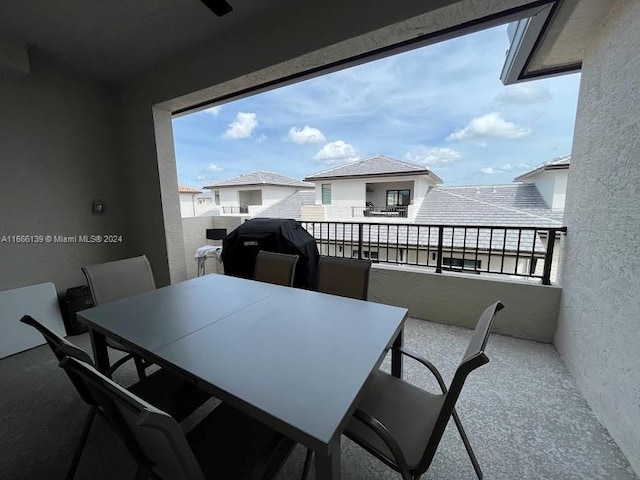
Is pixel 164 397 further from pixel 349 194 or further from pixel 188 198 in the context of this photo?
pixel 188 198

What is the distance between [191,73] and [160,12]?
1.89 ft

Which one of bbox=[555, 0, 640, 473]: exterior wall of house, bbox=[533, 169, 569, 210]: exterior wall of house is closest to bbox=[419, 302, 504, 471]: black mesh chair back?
bbox=[555, 0, 640, 473]: exterior wall of house

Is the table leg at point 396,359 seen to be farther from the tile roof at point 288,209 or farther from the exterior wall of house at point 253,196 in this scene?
the exterior wall of house at point 253,196

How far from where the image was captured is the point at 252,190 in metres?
13.4

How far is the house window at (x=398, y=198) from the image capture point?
11587 millimetres

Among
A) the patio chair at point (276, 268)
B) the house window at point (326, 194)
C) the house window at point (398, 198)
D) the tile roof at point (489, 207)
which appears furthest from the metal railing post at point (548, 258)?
the house window at point (398, 198)

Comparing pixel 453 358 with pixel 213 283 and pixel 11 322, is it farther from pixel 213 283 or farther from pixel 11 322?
pixel 11 322

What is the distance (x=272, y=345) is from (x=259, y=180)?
12109 millimetres

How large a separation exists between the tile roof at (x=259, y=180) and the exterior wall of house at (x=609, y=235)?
10.7 meters

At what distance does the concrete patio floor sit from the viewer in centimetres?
126

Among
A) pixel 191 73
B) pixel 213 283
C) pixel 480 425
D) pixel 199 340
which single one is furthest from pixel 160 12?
pixel 480 425

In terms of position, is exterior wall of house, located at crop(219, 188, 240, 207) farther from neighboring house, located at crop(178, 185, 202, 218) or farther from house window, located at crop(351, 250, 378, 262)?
house window, located at crop(351, 250, 378, 262)

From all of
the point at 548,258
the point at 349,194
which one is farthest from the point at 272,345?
the point at 349,194

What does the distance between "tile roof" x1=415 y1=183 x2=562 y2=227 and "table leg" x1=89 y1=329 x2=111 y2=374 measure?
524 centimetres
